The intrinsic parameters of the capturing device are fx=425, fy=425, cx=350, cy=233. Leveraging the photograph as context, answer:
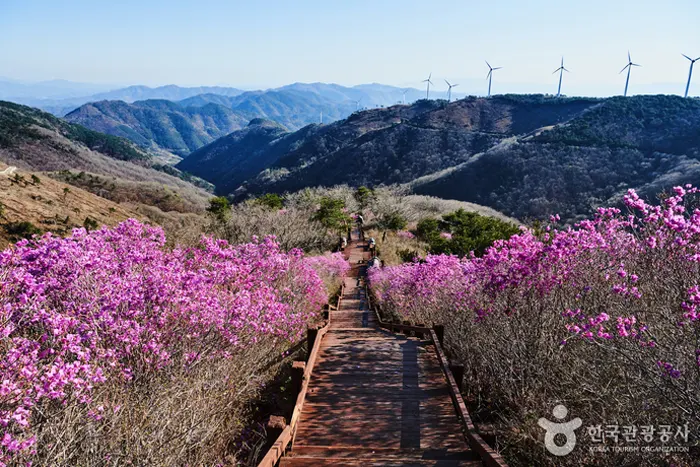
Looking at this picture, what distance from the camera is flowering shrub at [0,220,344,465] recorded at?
3.23 meters

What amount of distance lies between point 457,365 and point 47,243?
5.62 m

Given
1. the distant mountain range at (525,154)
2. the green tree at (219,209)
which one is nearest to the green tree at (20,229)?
the green tree at (219,209)

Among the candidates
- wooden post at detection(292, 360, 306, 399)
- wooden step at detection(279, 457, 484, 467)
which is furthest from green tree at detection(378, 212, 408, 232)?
wooden step at detection(279, 457, 484, 467)

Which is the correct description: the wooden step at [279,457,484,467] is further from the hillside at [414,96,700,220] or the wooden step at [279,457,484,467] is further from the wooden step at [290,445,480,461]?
the hillside at [414,96,700,220]

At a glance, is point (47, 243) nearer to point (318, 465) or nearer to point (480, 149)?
point (318, 465)

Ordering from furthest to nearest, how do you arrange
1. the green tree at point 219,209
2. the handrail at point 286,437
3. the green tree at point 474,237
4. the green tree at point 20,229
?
1. the green tree at point 219,209
2. the green tree at point 20,229
3. the green tree at point 474,237
4. the handrail at point 286,437

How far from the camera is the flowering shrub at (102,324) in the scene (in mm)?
3227

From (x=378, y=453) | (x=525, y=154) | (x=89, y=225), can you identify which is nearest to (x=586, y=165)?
(x=525, y=154)

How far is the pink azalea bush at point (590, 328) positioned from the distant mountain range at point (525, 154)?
22843 mm

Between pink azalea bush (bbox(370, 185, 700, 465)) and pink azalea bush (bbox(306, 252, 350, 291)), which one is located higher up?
pink azalea bush (bbox(370, 185, 700, 465))

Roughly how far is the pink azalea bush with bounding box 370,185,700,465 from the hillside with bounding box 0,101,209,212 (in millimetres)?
53211

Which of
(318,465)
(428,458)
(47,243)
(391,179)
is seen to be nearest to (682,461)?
(428,458)

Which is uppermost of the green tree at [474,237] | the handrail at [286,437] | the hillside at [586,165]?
the hillside at [586,165]

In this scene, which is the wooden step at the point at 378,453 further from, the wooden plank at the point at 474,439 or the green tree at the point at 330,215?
the green tree at the point at 330,215
